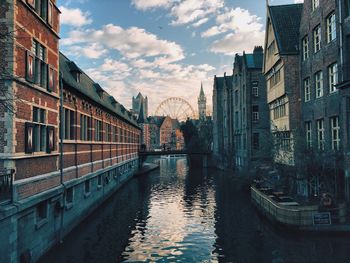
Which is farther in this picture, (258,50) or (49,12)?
(258,50)

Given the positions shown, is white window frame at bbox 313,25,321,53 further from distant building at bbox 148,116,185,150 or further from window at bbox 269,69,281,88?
distant building at bbox 148,116,185,150

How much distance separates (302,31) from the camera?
25.6m

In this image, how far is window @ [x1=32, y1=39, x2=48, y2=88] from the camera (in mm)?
14109

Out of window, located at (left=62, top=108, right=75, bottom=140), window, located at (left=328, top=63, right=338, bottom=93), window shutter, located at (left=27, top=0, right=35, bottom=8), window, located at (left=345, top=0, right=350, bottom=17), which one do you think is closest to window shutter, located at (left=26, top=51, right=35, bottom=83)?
window shutter, located at (left=27, top=0, right=35, bottom=8)

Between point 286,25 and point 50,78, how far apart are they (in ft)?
74.5

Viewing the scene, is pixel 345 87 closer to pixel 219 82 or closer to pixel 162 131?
pixel 219 82

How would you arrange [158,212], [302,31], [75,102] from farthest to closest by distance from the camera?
[302,31]
[158,212]
[75,102]

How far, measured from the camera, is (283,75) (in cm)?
2697

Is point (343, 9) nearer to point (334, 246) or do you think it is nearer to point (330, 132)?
point (330, 132)

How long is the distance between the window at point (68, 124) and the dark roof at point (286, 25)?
17999mm

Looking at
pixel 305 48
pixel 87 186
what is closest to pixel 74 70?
pixel 87 186

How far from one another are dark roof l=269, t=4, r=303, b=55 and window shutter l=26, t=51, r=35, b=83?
67.1 feet

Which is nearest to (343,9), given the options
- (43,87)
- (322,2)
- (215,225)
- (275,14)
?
(322,2)

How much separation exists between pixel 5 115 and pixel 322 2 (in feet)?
68.5
